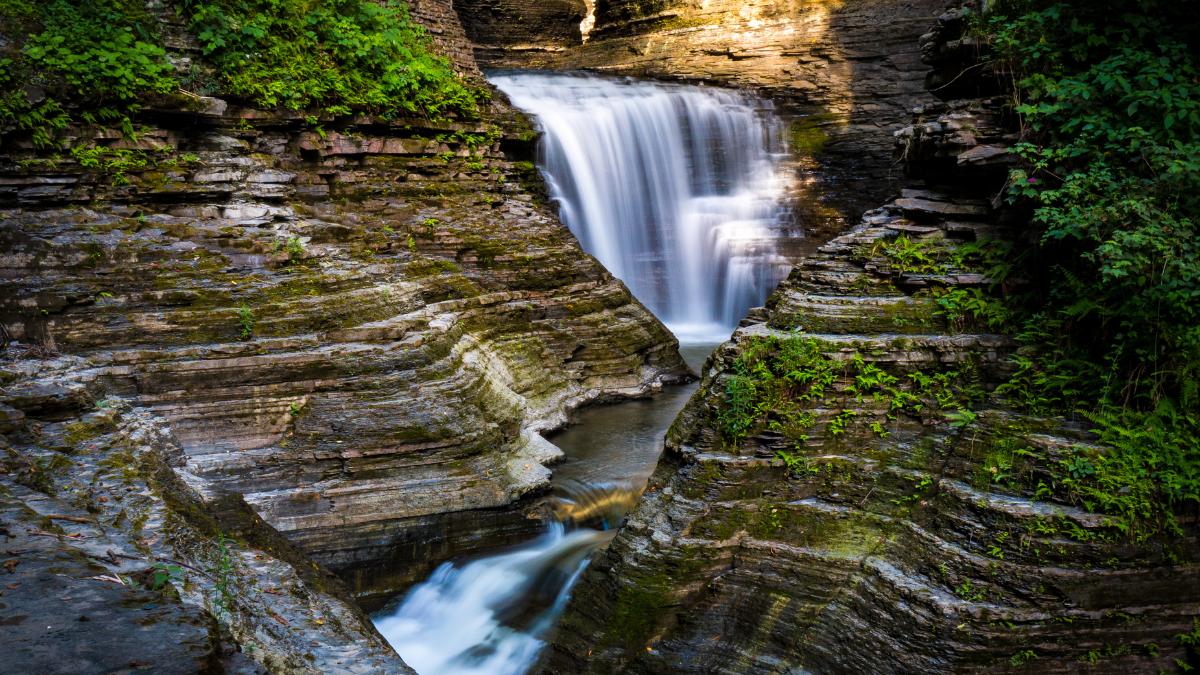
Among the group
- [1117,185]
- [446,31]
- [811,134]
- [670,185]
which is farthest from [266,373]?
[811,134]

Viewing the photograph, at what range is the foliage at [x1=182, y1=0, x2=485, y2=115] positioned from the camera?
955 centimetres

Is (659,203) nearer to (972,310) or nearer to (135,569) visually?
(972,310)

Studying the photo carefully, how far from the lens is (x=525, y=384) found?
33.7 feet

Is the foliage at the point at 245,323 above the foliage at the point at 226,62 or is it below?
below

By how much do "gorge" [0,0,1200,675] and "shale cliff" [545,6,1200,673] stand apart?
0.03 m

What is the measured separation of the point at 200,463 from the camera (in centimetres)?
722

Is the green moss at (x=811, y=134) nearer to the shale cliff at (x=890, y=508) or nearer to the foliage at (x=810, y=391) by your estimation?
the shale cliff at (x=890, y=508)

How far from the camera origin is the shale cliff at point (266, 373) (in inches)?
173

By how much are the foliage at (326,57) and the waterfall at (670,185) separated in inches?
111

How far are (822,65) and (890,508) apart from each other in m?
13.6

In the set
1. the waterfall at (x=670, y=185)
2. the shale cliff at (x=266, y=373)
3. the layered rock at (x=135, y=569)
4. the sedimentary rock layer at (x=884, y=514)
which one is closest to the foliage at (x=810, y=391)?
the sedimentary rock layer at (x=884, y=514)

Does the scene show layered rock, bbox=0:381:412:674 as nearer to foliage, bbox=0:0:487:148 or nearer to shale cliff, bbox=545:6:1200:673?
shale cliff, bbox=545:6:1200:673

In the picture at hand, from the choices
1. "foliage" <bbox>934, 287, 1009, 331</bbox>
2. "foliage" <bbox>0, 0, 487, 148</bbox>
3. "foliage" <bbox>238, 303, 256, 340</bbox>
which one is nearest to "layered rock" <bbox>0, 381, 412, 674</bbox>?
"foliage" <bbox>238, 303, 256, 340</bbox>

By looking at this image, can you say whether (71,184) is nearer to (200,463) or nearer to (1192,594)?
(200,463)
